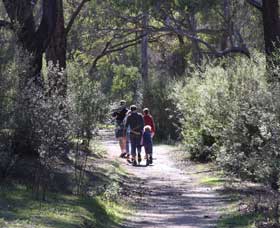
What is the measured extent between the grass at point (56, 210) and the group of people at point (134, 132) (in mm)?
8046

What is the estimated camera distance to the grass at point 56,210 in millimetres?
11875

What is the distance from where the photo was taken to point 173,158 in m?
28.9

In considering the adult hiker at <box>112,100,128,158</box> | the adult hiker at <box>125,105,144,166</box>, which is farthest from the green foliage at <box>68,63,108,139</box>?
the adult hiker at <box>112,100,128,158</box>

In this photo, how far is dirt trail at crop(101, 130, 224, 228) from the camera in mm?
14617

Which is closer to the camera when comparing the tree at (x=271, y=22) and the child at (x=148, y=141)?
the tree at (x=271, y=22)

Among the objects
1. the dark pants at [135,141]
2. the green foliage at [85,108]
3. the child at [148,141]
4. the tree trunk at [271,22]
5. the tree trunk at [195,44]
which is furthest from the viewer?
the tree trunk at [195,44]

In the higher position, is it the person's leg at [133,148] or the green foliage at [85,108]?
the green foliage at [85,108]

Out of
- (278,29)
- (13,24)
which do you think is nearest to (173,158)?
(278,29)

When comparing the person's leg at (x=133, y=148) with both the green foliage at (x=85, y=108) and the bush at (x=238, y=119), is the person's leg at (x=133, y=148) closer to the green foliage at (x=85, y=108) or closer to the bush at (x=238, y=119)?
the bush at (x=238, y=119)

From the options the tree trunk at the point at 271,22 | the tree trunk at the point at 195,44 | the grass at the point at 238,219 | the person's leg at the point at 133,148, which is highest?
the tree trunk at the point at 195,44

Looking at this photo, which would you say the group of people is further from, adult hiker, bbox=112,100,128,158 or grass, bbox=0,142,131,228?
grass, bbox=0,142,131,228

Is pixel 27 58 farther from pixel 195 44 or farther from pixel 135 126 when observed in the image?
pixel 195 44

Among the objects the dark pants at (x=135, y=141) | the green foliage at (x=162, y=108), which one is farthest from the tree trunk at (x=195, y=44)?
the dark pants at (x=135, y=141)

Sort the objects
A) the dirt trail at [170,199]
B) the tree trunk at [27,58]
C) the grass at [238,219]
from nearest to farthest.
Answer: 1. the grass at [238,219]
2. the dirt trail at [170,199]
3. the tree trunk at [27,58]
